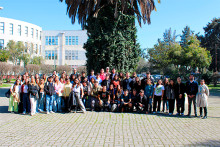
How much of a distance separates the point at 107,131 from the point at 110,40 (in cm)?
791

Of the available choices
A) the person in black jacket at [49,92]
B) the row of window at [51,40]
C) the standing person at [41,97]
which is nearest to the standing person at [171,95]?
the person in black jacket at [49,92]

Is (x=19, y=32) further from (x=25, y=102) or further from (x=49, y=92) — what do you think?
(x=49, y=92)

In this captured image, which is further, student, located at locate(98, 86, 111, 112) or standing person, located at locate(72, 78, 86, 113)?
student, located at locate(98, 86, 111, 112)

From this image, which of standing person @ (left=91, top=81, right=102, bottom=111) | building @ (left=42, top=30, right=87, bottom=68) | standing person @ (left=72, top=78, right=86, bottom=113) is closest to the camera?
standing person @ (left=72, top=78, right=86, bottom=113)

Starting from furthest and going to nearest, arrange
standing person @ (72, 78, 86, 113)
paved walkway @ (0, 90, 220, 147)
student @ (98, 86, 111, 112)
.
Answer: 1. student @ (98, 86, 111, 112)
2. standing person @ (72, 78, 86, 113)
3. paved walkway @ (0, 90, 220, 147)

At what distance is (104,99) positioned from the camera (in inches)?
412

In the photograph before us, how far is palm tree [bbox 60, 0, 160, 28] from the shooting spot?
12758 millimetres

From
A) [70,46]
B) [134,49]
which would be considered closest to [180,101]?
[134,49]

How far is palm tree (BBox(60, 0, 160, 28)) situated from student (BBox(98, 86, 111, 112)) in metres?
5.40

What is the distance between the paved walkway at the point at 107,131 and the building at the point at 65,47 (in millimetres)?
53399

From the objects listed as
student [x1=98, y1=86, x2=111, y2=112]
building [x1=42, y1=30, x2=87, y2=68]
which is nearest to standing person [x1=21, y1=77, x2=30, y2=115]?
student [x1=98, y1=86, x2=111, y2=112]

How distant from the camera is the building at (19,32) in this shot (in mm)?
57688

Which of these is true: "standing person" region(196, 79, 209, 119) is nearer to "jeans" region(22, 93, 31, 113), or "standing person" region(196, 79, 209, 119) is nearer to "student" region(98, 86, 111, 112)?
"student" region(98, 86, 111, 112)

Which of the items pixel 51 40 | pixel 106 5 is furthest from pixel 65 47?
pixel 106 5
